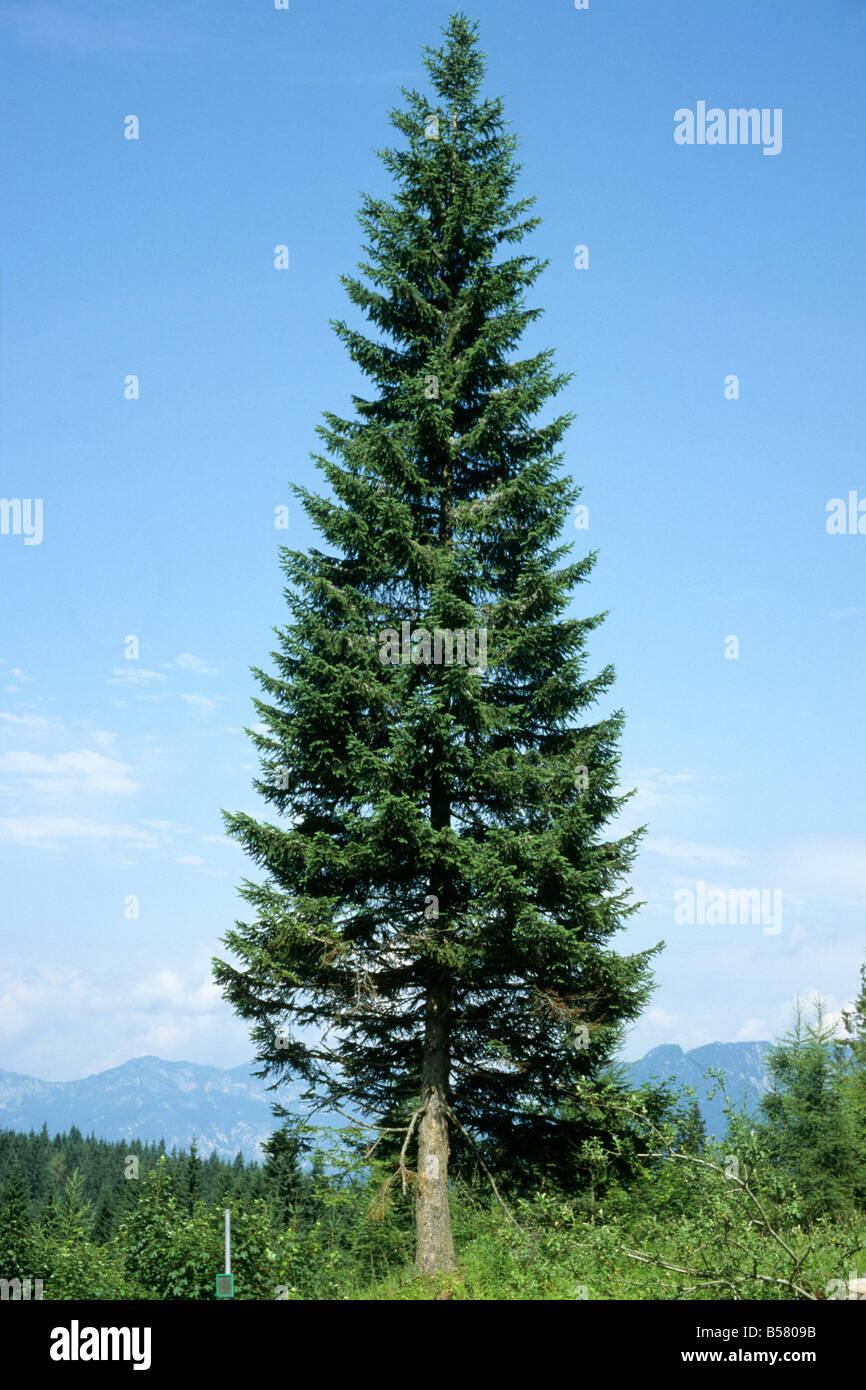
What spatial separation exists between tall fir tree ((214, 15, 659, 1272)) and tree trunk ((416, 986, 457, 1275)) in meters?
0.03

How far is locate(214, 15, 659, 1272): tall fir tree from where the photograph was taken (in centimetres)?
1334

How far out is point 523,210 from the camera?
16828 millimetres

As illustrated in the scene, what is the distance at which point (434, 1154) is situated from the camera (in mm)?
13383

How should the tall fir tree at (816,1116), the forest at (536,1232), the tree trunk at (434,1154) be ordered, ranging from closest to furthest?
the forest at (536,1232) → the tree trunk at (434,1154) → the tall fir tree at (816,1116)

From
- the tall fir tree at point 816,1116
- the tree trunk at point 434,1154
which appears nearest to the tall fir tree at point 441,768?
the tree trunk at point 434,1154

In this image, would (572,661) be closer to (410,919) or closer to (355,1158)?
(410,919)

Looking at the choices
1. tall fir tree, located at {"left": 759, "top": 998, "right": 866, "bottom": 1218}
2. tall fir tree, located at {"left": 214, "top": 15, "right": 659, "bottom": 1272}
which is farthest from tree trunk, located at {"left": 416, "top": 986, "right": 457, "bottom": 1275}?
tall fir tree, located at {"left": 759, "top": 998, "right": 866, "bottom": 1218}

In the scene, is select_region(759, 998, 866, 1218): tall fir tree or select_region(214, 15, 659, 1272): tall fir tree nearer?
select_region(214, 15, 659, 1272): tall fir tree

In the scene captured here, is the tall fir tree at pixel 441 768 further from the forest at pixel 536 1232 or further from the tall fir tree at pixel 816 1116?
the tall fir tree at pixel 816 1116

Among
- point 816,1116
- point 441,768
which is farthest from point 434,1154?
point 816,1116

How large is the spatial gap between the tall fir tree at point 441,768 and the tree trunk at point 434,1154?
0.03m

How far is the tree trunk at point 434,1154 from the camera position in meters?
12.9

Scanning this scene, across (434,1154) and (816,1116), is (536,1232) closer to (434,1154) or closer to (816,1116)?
(434,1154)

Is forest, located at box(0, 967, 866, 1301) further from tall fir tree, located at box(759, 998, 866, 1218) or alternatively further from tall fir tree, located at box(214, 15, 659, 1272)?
tall fir tree, located at box(759, 998, 866, 1218)
